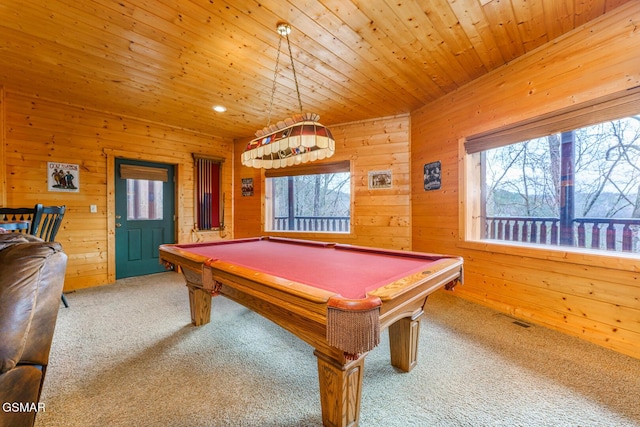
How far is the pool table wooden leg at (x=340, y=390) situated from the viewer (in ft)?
3.89

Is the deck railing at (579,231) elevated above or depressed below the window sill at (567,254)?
above

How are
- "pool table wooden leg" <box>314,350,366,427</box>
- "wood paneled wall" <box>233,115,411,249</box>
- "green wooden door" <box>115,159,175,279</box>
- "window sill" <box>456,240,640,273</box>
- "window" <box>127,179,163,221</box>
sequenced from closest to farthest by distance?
"pool table wooden leg" <box>314,350,366,427</box> → "window sill" <box>456,240,640,273</box> → "wood paneled wall" <box>233,115,411,249</box> → "green wooden door" <box>115,159,175,279</box> → "window" <box>127,179,163,221</box>

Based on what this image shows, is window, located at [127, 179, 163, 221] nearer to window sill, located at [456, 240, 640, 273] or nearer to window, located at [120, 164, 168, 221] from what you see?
window, located at [120, 164, 168, 221]

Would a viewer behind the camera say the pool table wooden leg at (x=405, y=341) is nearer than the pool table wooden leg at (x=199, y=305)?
Yes

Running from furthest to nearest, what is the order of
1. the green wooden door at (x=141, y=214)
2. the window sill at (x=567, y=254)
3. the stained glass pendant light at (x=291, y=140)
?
the green wooden door at (x=141, y=214) < the window sill at (x=567, y=254) < the stained glass pendant light at (x=291, y=140)

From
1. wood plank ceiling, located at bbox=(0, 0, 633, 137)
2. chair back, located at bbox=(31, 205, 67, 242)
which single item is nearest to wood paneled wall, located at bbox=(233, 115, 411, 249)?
wood plank ceiling, located at bbox=(0, 0, 633, 137)

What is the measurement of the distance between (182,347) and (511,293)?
309cm

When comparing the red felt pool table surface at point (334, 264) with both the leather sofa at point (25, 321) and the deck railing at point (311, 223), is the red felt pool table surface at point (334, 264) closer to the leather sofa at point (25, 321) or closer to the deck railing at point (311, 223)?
the leather sofa at point (25, 321)

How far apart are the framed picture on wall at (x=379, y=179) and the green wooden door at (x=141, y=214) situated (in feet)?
11.0

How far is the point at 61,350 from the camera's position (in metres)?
2.02

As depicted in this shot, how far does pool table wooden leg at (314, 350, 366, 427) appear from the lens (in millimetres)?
1185

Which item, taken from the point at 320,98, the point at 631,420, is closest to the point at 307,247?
the point at 320,98

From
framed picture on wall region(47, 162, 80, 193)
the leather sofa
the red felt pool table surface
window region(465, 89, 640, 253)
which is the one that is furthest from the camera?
framed picture on wall region(47, 162, 80, 193)

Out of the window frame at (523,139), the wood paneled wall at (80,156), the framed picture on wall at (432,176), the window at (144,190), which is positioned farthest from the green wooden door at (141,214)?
the window frame at (523,139)
